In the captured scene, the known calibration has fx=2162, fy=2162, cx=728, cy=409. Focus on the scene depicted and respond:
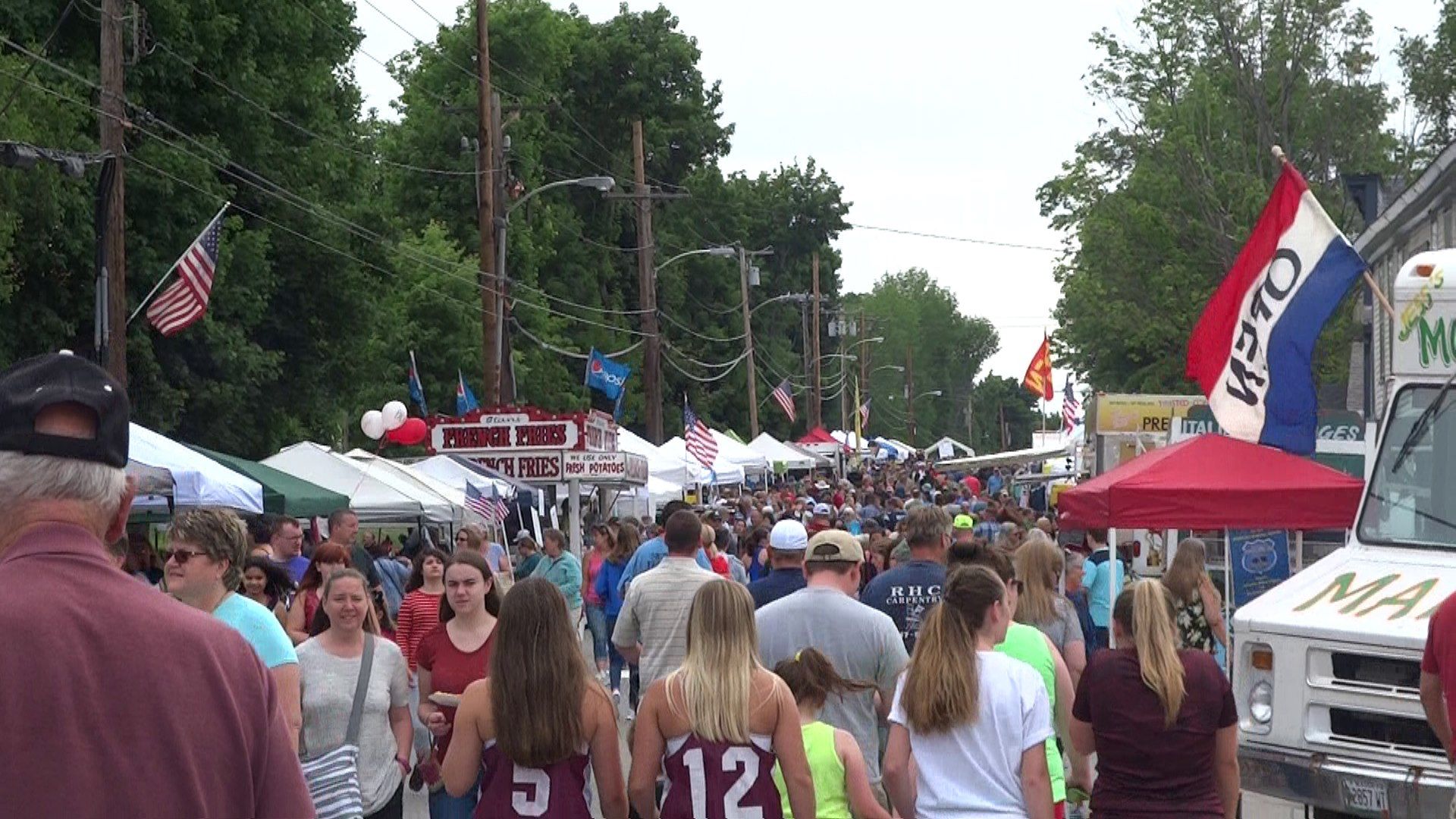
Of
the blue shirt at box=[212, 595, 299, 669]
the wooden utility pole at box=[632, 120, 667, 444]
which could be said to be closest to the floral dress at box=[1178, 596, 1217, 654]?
the blue shirt at box=[212, 595, 299, 669]

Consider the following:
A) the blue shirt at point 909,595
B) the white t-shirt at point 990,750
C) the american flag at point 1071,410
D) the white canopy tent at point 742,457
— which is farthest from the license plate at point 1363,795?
the american flag at point 1071,410

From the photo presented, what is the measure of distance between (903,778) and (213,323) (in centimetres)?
3078

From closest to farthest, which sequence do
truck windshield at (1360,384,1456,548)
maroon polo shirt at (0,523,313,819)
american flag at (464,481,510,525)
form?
maroon polo shirt at (0,523,313,819)
truck windshield at (1360,384,1456,548)
american flag at (464,481,510,525)

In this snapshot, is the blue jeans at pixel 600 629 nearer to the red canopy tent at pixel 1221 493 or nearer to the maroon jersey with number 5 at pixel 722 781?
the red canopy tent at pixel 1221 493

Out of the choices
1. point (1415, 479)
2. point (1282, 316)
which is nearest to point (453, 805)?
point (1415, 479)

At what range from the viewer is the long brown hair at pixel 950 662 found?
22.3 ft

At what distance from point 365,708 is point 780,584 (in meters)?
2.64

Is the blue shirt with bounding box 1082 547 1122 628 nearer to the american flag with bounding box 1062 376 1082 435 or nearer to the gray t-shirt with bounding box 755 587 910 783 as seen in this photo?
the gray t-shirt with bounding box 755 587 910 783

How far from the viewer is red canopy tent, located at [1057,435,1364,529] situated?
13141 millimetres

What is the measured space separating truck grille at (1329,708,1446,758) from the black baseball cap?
7044 millimetres

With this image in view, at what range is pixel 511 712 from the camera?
6.60 metres

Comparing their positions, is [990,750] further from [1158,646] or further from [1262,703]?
[1262,703]

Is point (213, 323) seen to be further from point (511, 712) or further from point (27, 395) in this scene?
point (27, 395)

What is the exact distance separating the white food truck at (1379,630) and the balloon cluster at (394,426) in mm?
20326
